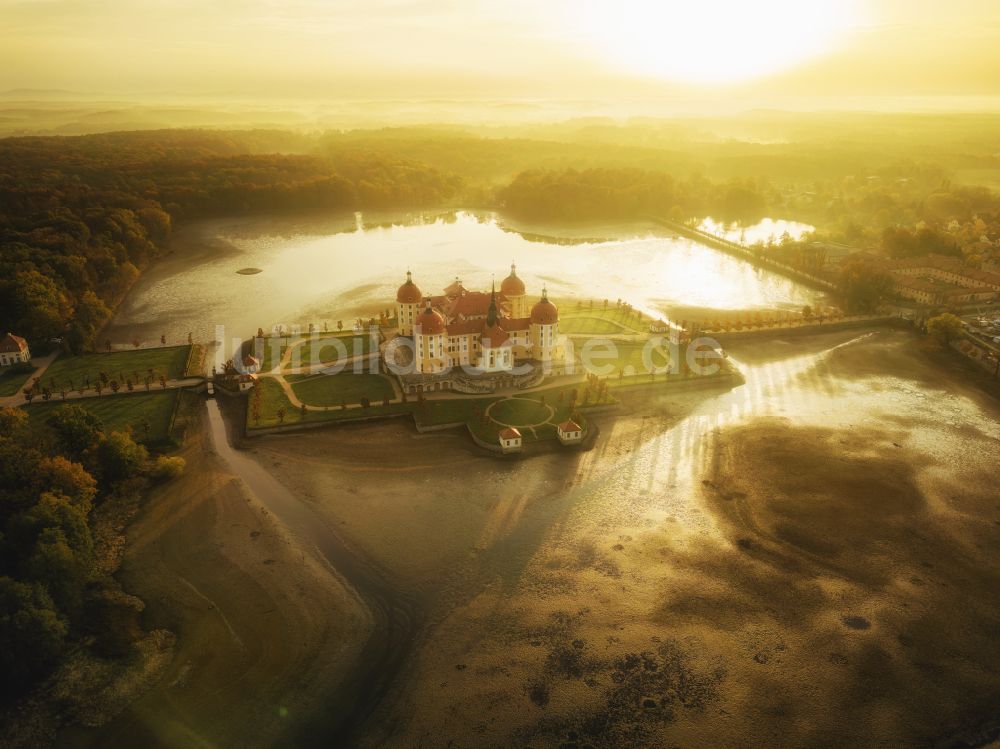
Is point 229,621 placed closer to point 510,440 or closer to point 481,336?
point 510,440

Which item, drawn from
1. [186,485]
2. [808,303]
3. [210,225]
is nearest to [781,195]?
[808,303]

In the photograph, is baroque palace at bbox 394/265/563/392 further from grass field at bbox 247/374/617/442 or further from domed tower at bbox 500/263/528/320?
domed tower at bbox 500/263/528/320

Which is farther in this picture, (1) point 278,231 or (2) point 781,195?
(2) point 781,195

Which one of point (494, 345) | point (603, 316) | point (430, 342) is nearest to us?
point (430, 342)

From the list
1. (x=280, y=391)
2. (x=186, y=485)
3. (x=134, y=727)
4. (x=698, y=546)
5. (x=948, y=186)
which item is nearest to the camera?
(x=134, y=727)

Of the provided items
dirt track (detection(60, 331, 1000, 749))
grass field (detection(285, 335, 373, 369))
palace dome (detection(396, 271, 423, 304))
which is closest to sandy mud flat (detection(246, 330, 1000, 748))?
dirt track (detection(60, 331, 1000, 749))

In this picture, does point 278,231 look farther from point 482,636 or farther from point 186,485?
point 482,636

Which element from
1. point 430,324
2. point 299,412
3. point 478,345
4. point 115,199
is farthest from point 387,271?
point 115,199
